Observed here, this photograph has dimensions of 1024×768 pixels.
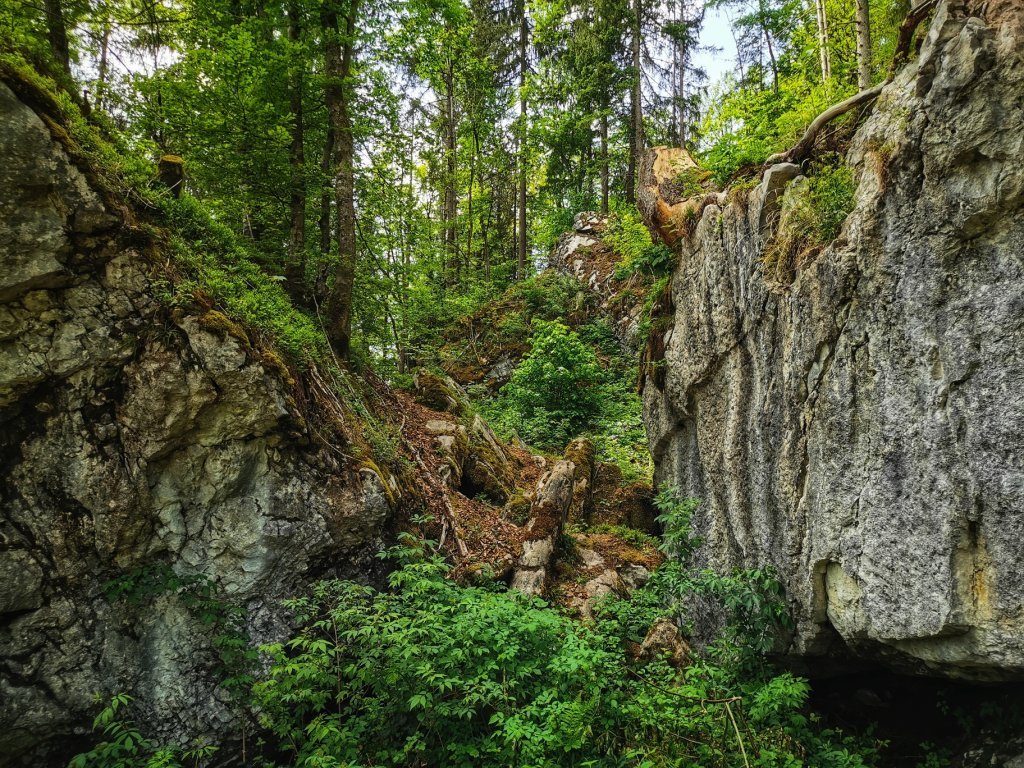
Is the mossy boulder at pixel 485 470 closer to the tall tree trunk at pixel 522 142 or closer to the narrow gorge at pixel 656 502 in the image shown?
the narrow gorge at pixel 656 502

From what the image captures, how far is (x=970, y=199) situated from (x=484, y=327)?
16481 mm

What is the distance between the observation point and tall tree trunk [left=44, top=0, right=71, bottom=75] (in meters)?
6.39

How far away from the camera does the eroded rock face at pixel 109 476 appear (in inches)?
194

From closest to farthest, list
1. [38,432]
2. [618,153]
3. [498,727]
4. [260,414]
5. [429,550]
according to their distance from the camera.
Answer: [498,727]
[38,432]
[260,414]
[429,550]
[618,153]

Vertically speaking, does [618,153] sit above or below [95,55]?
above

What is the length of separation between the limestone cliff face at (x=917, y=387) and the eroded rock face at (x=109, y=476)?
5.54m

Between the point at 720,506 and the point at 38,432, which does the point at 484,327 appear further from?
the point at 38,432

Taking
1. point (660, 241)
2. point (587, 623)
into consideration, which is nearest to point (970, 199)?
point (660, 241)

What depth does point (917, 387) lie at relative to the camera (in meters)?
3.78

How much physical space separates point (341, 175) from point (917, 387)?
8280mm

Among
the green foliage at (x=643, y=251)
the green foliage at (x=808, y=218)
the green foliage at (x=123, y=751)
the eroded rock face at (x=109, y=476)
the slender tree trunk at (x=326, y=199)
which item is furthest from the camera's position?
the slender tree trunk at (x=326, y=199)

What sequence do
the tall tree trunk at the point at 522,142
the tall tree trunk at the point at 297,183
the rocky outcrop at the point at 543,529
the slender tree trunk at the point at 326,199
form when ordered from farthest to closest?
the tall tree trunk at the point at 522,142 → the slender tree trunk at the point at 326,199 → the tall tree trunk at the point at 297,183 → the rocky outcrop at the point at 543,529

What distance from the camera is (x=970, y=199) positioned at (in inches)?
135

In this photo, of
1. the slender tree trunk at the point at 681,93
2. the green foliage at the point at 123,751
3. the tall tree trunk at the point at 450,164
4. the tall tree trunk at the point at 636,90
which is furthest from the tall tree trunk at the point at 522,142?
the green foliage at the point at 123,751
